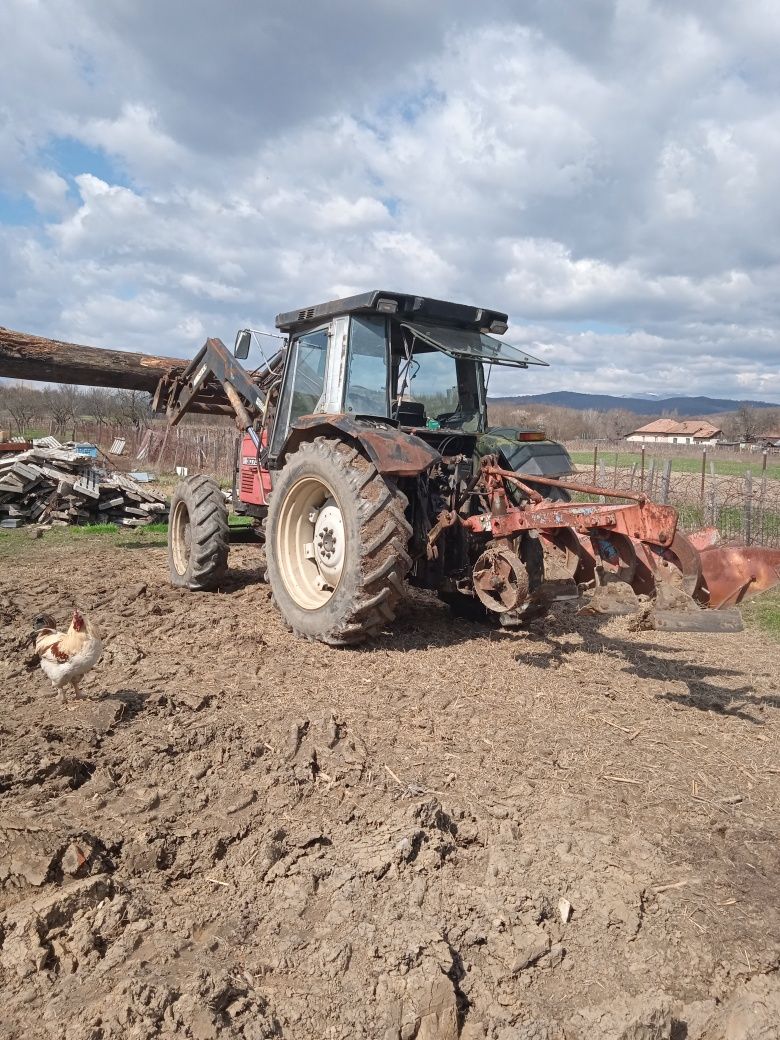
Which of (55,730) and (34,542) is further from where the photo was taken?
(34,542)

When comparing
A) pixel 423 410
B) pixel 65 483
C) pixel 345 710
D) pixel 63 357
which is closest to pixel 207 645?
pixel 345 710

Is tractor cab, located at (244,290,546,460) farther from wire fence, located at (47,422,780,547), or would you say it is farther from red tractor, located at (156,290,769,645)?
wire fence, located at (47,422,780,547)

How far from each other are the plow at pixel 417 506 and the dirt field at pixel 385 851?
64 cm

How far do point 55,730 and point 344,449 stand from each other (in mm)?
2534

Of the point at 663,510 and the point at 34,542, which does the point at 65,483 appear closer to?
the point at 34,542

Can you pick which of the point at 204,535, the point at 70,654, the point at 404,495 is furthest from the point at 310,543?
the point at 70,654

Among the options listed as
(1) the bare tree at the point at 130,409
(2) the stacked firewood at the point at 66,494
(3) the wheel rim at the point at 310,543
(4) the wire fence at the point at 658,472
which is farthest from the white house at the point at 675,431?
(3) the wheel rim at the point at 310,543

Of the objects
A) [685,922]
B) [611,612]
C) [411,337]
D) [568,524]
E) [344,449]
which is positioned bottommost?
[685,922]

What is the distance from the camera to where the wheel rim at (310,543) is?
5.55 metres

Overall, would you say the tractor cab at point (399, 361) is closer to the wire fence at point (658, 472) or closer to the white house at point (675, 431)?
the wire fence at point (658, 472)

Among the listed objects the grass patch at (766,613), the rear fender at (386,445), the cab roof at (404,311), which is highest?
the cab roof at (404,311)

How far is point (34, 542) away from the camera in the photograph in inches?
414

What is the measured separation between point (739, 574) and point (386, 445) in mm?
2196

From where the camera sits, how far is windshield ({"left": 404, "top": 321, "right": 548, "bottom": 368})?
5.66 m
